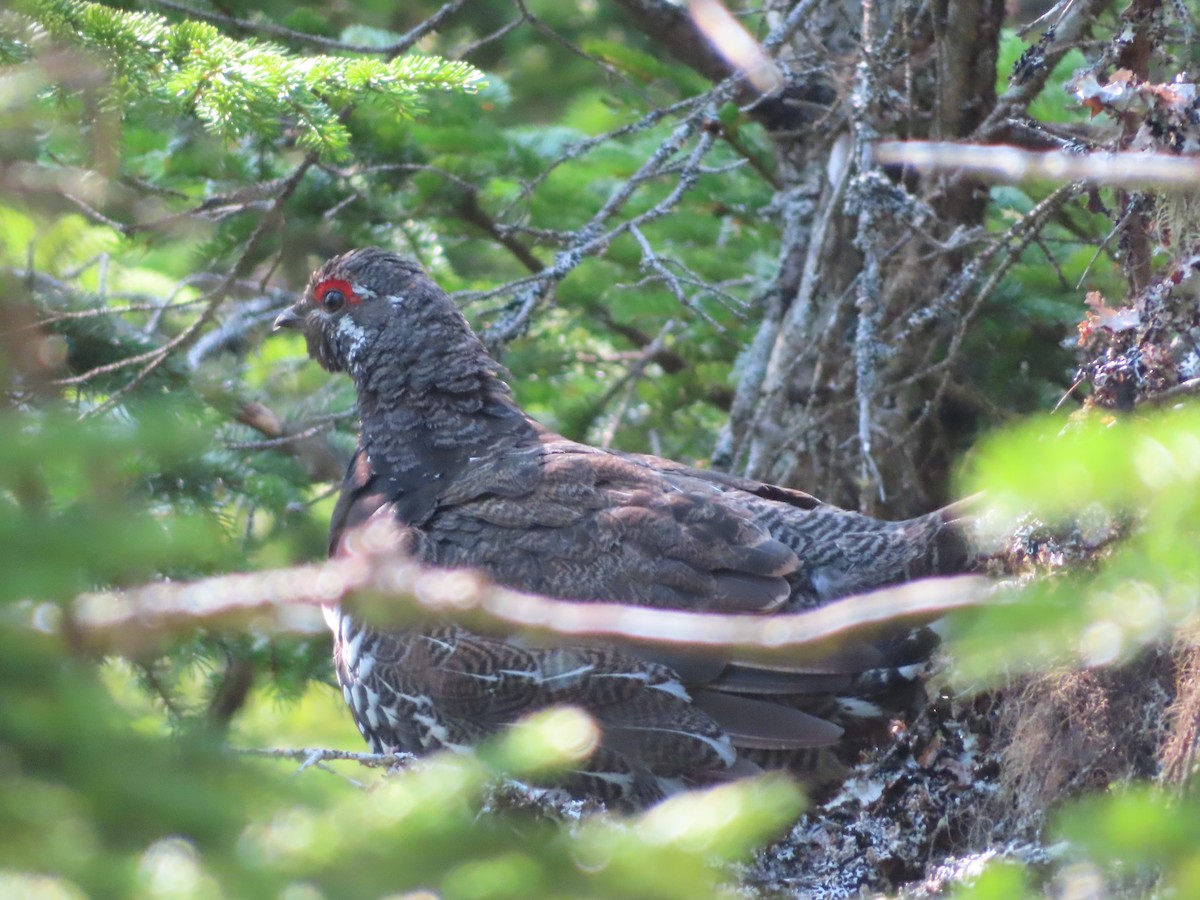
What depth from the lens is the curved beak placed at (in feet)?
18.7

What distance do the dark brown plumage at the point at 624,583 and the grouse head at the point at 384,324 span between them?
32 centimetres

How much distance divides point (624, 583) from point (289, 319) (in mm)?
2350

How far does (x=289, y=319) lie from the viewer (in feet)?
18.8

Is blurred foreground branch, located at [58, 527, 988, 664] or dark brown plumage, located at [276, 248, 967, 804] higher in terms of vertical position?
dark brown plumage, located at [276, 248, 967, 804]

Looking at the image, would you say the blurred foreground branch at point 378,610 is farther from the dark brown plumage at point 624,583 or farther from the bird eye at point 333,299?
the bird eye at point 333,299

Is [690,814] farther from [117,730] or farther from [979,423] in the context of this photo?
[979,423]

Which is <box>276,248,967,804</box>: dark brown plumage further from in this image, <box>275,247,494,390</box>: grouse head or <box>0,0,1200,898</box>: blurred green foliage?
<box>0,0,1200,898</box>: blurred green foliage

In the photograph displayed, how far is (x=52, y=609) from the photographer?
5.83ft

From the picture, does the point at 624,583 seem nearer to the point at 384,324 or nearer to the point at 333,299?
the point at 384,324

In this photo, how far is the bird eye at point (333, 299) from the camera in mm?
5652

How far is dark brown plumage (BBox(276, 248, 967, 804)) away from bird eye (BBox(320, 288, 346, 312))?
31.4 inches

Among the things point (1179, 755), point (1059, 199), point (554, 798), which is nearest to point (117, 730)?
point (554, 798)

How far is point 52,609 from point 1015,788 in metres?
3.03

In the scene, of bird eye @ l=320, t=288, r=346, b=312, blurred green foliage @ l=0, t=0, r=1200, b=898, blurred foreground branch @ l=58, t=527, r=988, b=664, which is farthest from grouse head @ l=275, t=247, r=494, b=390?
blurred foreground branch @ l=58, t=527, r=988, b=664
